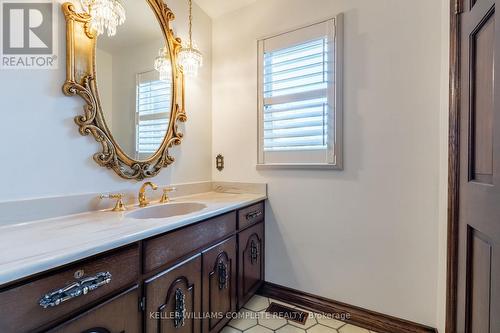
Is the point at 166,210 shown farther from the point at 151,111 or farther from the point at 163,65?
the point at 163,65

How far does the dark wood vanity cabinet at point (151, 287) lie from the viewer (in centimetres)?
63

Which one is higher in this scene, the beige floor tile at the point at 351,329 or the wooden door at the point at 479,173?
the wooden door at the point at 479,173

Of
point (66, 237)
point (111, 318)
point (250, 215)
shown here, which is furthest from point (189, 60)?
point (111, 318)

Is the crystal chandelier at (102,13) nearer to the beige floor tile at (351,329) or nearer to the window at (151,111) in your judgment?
the window at (151,111)

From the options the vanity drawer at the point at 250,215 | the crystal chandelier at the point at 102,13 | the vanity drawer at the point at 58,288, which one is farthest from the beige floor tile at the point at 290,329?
the crystal chandelier at the point at 102,13

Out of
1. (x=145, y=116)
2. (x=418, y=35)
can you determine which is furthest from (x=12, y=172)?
(x=418, y=35)

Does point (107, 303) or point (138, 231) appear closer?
point (107, 303)

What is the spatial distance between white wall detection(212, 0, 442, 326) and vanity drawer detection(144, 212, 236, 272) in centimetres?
61

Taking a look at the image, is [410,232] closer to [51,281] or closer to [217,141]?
[217,141]

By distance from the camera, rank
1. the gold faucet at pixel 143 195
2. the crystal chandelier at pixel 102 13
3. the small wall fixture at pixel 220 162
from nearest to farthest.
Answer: the crystal chandelier at pixel 102 13, the gold faucet at pixel 143 195, the small wall fixture at pixel 220 162

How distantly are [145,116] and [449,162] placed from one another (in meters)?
1.73

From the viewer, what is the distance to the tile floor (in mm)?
1479

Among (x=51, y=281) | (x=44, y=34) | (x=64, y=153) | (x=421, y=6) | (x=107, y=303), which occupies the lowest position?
(x=107, y=303)

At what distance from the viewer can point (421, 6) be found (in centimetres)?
137
